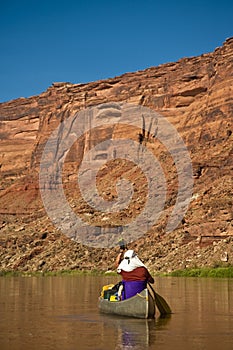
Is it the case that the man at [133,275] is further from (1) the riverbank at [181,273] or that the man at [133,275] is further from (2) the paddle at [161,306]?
(1) the riverbank at [181,273]

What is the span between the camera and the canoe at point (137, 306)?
52.9 ft

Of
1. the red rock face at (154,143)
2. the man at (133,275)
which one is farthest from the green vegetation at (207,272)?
the man at (133,275)

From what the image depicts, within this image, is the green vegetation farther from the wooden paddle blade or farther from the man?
the man

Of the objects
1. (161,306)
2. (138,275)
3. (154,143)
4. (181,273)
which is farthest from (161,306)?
(154,143)

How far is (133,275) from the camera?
17000mm

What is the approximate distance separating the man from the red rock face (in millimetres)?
29423

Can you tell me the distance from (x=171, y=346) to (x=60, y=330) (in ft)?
10.7

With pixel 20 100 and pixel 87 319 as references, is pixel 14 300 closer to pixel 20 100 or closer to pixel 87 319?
pixel 87 319

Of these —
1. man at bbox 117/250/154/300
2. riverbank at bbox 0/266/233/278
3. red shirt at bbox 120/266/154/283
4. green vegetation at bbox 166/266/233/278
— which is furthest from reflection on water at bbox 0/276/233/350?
riverbank at bbox 0/266/233/278

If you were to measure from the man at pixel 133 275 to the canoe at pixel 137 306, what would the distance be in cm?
35

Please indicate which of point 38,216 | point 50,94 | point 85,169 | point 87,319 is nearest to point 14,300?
point 87,319

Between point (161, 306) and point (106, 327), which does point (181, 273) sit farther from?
point (106, 327)

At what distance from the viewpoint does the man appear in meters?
16.9

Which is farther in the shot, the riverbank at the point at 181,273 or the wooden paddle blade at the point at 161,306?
the riverbank at the point at 181,273
